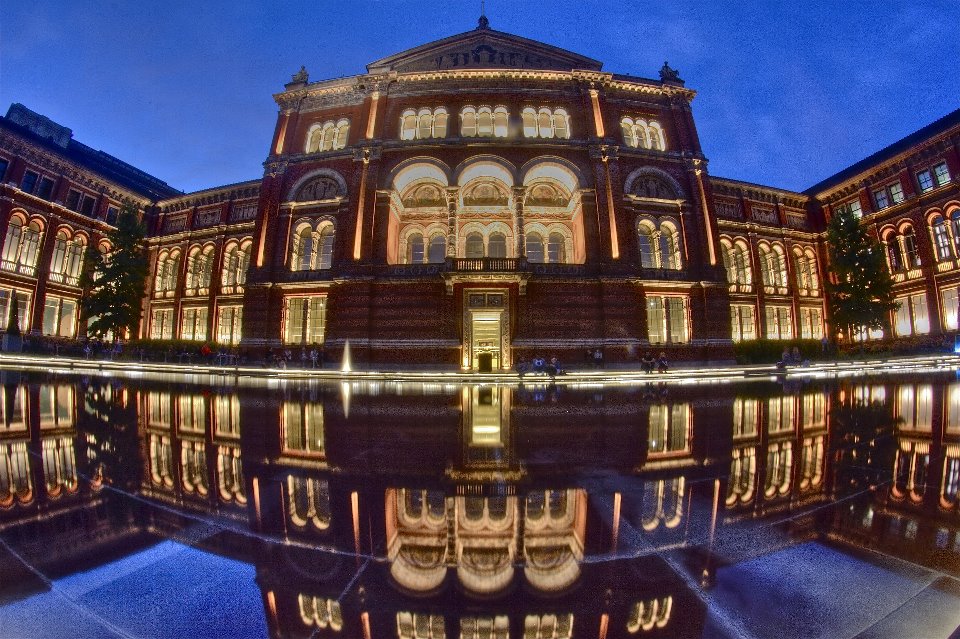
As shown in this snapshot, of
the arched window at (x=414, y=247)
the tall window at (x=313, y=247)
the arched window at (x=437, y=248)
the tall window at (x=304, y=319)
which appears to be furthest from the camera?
the arched window at (x=414, y=247)

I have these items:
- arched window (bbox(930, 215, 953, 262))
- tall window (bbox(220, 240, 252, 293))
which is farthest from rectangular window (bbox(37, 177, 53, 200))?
arched window (bbox(930, 215, 953, 262))

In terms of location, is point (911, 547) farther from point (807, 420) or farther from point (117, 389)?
point (117, 389)

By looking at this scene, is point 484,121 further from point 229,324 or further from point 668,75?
point 229,324

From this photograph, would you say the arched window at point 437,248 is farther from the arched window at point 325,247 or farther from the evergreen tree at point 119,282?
the evergreen tree at point 119,282

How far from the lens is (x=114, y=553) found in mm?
2143

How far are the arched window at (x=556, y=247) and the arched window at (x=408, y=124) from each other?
37.1 feet

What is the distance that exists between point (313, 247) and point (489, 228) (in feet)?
38.1

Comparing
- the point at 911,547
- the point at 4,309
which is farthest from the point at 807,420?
the point at 4,309

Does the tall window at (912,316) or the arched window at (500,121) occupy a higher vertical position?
the arched window at (500,121)

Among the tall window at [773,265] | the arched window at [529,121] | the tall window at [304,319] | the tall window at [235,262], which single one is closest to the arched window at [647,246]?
the arched window at [529,121]

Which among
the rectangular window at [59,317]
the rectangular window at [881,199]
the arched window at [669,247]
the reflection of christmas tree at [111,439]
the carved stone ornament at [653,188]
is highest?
the rectangular window at [881,199]

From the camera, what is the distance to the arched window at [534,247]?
27.4 m

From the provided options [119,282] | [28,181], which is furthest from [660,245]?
[28,181]

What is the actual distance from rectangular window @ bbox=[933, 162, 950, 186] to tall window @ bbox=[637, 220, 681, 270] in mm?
21933
